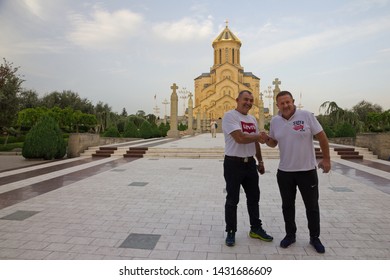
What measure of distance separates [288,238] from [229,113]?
1.55 m

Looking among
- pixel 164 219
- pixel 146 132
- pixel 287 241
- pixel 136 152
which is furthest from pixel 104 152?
pixel 146 132

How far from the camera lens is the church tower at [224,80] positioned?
199 ft

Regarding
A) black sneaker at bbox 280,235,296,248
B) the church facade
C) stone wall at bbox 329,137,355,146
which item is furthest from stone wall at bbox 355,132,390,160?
the church facade

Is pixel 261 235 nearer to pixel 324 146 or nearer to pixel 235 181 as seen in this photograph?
pixel 235 181

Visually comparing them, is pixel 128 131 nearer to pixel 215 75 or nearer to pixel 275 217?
pixel 275 217

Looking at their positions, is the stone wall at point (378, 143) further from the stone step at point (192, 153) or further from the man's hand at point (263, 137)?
the man's hand at point (263, 137)

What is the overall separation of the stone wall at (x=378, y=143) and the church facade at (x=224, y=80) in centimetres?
4642

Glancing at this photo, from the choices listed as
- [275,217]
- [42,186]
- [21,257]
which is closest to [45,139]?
[42,186]

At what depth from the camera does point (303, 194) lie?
3.14 meters

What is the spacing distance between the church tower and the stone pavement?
53801 millimetres

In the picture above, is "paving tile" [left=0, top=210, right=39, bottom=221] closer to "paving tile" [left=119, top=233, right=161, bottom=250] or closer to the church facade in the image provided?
"paving tile" [left=119, top=233, right=161, bottom=250]

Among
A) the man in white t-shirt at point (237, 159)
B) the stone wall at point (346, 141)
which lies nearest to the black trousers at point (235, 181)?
the man in white t-shirt at point (237, 159)

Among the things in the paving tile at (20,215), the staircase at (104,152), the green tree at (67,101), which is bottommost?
the paving tile at (20,215)
